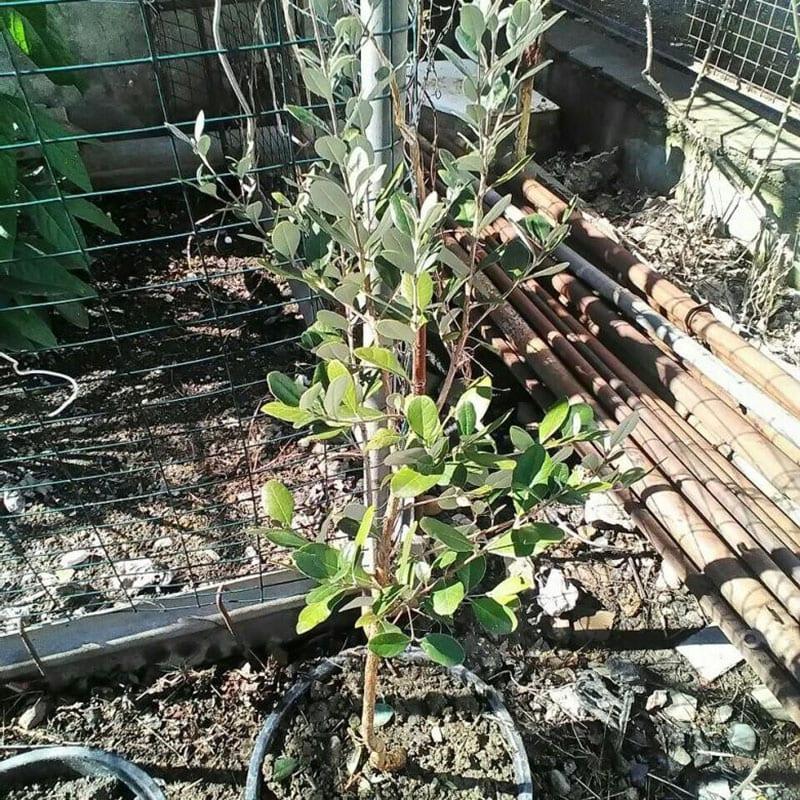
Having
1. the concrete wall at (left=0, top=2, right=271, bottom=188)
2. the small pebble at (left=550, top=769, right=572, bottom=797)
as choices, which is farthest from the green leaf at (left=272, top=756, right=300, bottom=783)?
the concrete wall at (left=0, top=2, right=271, bottom=188)

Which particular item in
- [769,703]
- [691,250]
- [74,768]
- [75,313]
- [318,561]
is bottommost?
[769,703]

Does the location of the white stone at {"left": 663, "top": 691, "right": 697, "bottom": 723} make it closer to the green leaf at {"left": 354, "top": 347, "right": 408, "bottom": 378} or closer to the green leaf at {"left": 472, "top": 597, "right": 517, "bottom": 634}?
the green leaf at {"left": 472, "top": 597, "right": 517, "bottom": 634}

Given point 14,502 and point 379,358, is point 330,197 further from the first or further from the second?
point 14,502

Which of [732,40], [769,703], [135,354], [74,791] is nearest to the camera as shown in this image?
[74,791]

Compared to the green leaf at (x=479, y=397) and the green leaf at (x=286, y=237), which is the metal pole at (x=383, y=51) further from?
the green leaf at (x=479, y=397)

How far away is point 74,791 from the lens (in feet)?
5.06

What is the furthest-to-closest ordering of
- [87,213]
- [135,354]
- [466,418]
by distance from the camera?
[135,354] → [87,213] → [466,418]

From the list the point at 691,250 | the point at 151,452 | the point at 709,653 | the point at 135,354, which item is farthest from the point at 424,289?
the point at 691,250

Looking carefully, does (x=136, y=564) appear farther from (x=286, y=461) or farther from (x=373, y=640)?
(x=373, y=640)

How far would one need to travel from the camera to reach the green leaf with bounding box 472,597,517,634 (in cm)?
104

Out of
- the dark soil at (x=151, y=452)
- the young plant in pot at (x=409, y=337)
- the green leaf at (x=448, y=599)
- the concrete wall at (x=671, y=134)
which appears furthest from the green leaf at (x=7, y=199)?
the concrete wall at (x=671, y=134)

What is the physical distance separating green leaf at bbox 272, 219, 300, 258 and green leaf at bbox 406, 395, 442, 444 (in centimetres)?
28

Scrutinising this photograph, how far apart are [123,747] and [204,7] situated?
113 inches

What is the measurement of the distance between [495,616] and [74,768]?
3.51 ft
